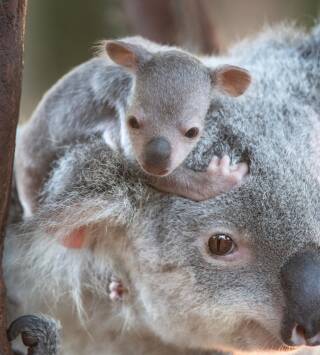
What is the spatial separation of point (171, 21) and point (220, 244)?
1.98 m

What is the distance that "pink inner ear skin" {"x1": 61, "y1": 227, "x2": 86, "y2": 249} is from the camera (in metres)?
2.34

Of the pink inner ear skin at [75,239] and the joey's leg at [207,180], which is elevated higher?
the joey's leg at [207,180]

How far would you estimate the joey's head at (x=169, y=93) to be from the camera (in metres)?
2.06

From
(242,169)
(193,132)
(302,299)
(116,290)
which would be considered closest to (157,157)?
(193,132)

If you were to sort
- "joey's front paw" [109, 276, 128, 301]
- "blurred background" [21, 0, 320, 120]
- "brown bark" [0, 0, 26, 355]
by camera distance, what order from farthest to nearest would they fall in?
"blurred background" [21, 0, 320, 120]
"joey's front paw" [109, 276, 128, 301]
"brown bark" [0, 0, 26, 355]

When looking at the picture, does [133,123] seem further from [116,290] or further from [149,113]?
[116,290]

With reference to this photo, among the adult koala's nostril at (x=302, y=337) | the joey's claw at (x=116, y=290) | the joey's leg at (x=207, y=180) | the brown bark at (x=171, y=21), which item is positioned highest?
the brown bark at (x=171, y=21)

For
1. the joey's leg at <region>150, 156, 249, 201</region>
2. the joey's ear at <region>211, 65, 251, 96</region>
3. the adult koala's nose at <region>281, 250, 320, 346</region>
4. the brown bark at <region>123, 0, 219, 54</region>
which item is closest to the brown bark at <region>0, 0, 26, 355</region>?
the joey's leg at <region>150, 156, 249, 201</region>

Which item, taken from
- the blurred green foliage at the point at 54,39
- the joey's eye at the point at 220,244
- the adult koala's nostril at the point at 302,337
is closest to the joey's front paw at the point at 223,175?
the joey's eye at the point at 220,244

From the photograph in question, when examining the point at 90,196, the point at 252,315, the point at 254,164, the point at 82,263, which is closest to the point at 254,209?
the point at 254,164

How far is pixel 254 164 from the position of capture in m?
2.15

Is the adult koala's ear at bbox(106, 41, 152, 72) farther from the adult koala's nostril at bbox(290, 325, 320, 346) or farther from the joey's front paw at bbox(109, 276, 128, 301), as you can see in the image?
the adult koala's nostril at bbox(290, 325, 320, 346)

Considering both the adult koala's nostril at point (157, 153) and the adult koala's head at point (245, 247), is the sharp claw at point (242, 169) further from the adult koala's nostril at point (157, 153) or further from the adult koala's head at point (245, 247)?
the adult koala's nostril at point (157, 153)

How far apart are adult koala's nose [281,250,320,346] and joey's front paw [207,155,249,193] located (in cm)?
25
